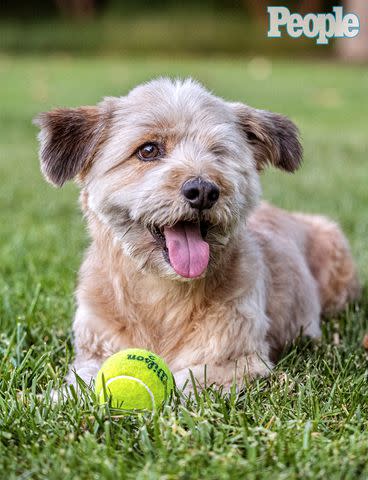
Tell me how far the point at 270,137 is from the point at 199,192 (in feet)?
2.81

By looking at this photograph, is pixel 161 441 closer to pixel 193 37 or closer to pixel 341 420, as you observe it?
pixel 341 420

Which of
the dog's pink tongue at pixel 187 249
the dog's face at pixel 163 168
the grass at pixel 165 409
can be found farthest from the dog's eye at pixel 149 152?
the grass at pixel 165 409

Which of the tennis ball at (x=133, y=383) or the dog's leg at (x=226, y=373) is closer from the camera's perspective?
the tennis ball at (x=133, y=383)

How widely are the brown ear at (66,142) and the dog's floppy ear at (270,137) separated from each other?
748 mm

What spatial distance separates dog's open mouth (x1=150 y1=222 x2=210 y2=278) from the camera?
139 inches

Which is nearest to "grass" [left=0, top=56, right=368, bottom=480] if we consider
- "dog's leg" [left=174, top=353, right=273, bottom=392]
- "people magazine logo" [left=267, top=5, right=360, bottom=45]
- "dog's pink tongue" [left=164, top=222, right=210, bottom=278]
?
"dog's leg" [left=174, top=353, right=273, bottom=392]

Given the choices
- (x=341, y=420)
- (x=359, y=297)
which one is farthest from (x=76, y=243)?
(x=341, y=420)

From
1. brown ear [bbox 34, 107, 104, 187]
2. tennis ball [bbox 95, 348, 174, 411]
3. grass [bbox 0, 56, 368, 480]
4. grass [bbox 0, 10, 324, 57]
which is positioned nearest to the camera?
grass [bbox 0, 56, 368, 480]

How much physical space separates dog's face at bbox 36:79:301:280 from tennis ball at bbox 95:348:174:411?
0.46m

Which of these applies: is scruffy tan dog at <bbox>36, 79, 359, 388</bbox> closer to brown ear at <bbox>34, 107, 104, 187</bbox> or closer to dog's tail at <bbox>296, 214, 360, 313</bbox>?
brown ear at <bbox>34, 107, 104, 187</bbox>

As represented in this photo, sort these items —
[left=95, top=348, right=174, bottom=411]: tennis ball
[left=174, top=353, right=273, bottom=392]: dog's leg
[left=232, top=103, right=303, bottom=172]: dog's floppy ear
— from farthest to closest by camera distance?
[left=232, top=103, right=303, bottom=172]: dog's floppy ear → [left=174, top=353, right=273, bottom=392]: dog's leg → [left=95, top=348, right=174, bottom=411]: tennis ball

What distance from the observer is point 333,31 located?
15.2 feet

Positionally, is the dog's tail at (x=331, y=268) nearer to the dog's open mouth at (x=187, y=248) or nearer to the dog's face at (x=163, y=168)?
the dog's face at (x=163, y=168)

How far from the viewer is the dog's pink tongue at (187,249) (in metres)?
3.53
